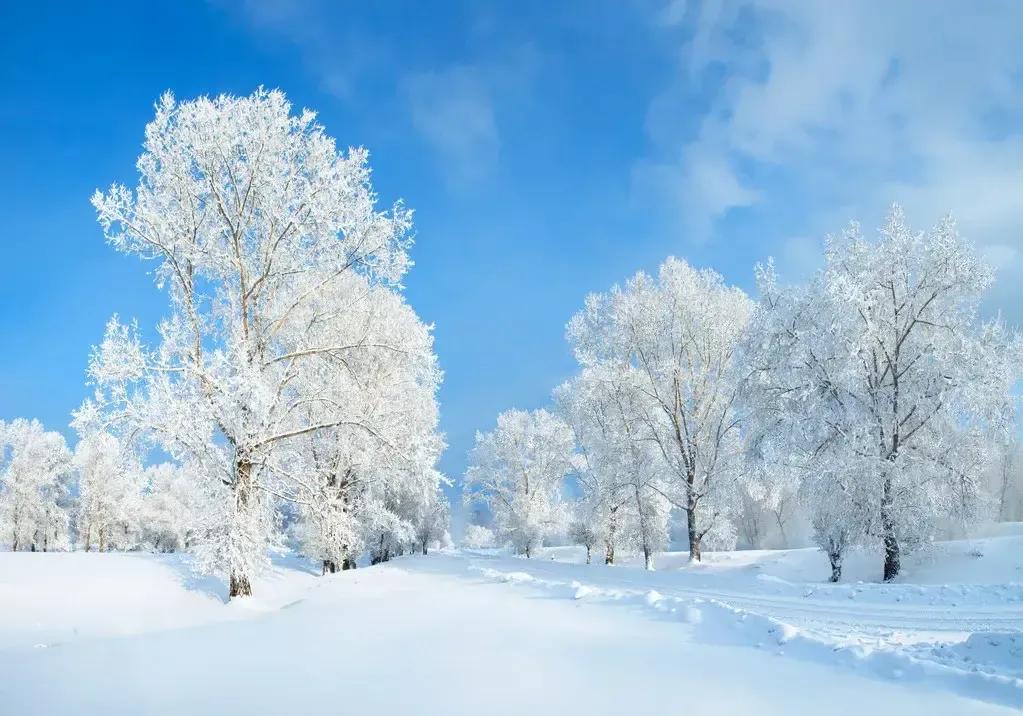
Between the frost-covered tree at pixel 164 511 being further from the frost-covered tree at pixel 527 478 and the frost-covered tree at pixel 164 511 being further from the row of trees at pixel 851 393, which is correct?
the row of trees at pixel 851 393

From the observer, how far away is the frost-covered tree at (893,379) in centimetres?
1717

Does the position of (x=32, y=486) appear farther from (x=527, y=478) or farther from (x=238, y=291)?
(x=238, y=291)

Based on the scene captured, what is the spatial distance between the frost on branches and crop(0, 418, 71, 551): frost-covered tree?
151ft

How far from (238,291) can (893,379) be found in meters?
19.9

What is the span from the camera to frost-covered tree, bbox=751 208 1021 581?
17.2 metres

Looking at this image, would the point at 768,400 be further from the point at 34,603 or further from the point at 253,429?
the point at 34,603

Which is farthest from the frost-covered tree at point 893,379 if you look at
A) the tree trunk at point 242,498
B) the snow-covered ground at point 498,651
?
the tree trunk at point 242,498

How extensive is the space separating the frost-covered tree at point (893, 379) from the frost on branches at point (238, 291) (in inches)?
514

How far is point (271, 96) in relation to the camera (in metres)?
12.4

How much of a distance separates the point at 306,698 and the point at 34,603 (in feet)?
29.8

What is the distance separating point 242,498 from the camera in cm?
1202

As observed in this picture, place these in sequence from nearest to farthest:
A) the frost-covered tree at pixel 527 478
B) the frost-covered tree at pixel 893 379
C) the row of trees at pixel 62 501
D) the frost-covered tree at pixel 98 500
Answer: the frost-covered tree at pixel 893 379
the frost-covered tree at pixel 527 478
the row of trees at pixel 62 501
the frost-covered tree at pixel 98 500

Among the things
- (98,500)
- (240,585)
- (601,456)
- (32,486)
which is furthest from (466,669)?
(98,500)

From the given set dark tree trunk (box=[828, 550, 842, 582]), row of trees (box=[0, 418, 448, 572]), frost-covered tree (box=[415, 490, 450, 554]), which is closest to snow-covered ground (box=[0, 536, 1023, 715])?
dark tree trunk (box=[828, 550, 842, 582])
